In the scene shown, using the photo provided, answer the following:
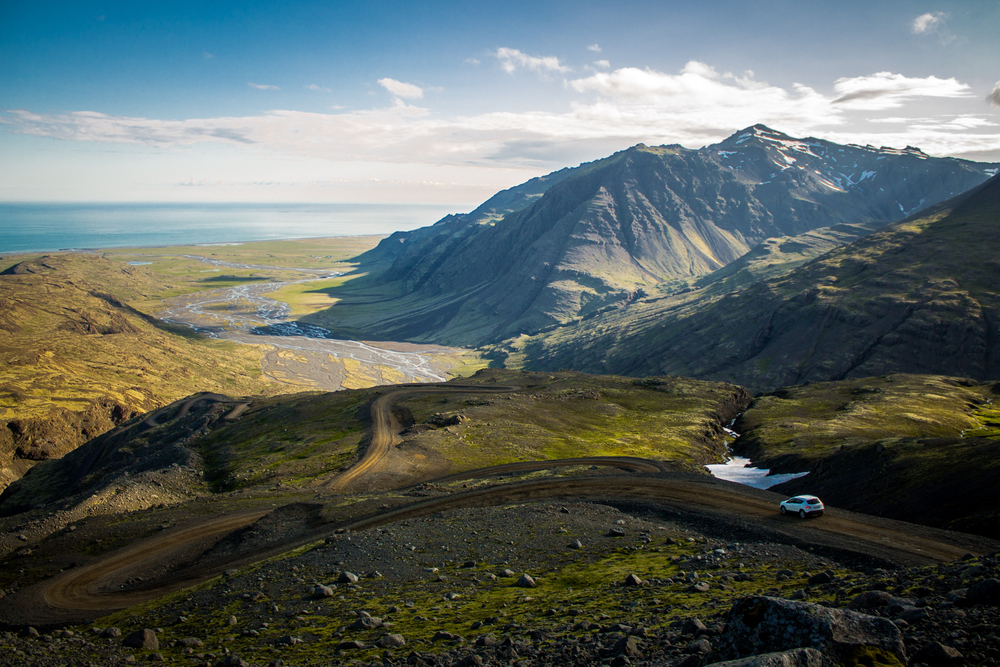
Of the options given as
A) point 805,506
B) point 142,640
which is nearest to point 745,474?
point 805,506

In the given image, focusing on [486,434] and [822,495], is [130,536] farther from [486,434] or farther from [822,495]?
[822,495]

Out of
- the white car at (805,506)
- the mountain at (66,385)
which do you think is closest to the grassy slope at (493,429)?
the white car at (805,506)

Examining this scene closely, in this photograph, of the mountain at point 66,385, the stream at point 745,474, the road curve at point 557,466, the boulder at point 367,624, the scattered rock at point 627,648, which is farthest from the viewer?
the mountain at point 66,385

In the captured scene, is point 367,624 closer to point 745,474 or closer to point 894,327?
point 745,474

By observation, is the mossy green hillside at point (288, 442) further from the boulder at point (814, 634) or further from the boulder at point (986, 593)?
the boulder at point (986, 593)

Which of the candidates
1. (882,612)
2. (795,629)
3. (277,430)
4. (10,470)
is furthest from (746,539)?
(10,470)
